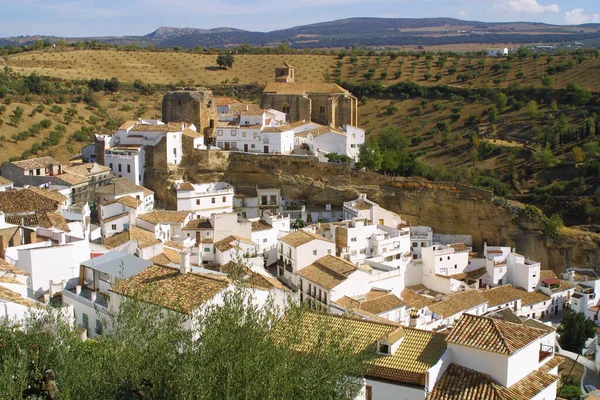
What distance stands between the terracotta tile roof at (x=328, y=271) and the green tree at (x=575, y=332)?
9.40 meters

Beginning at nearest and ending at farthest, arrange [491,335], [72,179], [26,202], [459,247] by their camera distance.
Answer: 1. [491,335]
2. [26,202]
3. [459,247]
4. [72,179]

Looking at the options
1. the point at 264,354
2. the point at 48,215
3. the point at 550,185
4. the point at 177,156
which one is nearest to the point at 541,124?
the point at 550,185

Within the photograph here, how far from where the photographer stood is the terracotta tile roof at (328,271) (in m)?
27.5

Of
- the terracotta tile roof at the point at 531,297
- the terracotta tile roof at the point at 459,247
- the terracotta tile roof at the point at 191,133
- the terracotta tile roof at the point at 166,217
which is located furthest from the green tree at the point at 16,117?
the terracotta tile roof at the point at 531,297

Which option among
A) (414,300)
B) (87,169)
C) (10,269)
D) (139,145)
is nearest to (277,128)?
(139,145)

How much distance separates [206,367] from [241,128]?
30589 millimetres

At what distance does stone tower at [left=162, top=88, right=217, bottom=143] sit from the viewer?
43188 mm

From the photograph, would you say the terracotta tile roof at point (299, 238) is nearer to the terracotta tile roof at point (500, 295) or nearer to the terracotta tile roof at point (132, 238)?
the terracotta tile roof at point (132, 238)

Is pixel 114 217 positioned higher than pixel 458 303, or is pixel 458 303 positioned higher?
pixel 114 217

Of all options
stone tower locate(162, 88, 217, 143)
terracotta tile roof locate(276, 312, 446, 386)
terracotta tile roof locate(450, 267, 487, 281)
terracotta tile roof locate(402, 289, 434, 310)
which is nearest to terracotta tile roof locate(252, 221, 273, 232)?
terracotta tile roof locate(402, 289, 434, 310)

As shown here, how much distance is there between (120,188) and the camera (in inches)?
1400

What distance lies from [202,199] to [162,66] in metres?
41.0

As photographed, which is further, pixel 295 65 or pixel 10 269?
pixel 295 65

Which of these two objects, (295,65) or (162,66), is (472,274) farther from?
(162,66)
